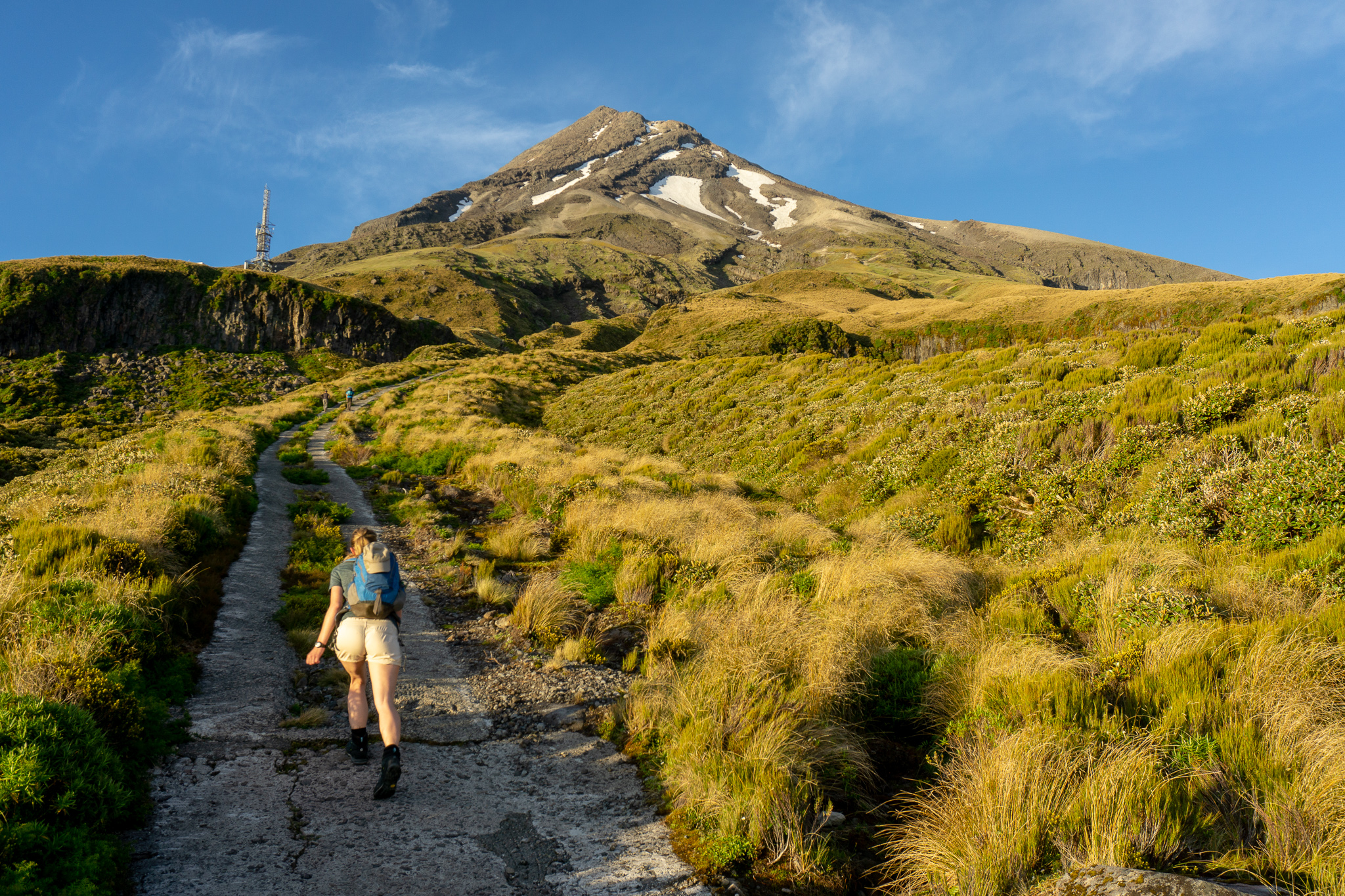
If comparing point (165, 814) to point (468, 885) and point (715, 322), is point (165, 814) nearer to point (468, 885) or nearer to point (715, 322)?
point (468, 885)

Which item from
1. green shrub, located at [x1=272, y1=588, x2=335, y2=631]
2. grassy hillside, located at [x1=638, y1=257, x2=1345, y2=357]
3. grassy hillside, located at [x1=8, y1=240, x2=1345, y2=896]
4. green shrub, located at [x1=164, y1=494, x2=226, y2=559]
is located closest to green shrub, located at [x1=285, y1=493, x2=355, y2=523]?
grassy hillside, located at [x1=8, y1=240, x2=1345, y2=896]

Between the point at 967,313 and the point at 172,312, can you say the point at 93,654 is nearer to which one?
the point at 967,313

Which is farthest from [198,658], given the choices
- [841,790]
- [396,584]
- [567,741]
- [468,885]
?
[841,790]

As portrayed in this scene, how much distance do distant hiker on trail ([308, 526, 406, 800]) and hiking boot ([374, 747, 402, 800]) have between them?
0.66 ft

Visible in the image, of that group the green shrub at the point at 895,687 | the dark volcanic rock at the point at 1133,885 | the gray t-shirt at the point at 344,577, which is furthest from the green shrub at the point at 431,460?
the dark volcanic rock at the point at 1133,885

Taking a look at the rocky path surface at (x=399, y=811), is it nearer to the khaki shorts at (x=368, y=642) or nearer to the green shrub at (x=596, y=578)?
the khaki shorts at (x=368, y=642)

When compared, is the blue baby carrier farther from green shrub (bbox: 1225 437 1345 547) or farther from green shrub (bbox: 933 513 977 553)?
green shrub (bbox: 1225 437 1345 547)

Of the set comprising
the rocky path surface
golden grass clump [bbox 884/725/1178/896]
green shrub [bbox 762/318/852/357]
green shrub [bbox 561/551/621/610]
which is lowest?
the rocky path surface

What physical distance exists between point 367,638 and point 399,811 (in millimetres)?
1343

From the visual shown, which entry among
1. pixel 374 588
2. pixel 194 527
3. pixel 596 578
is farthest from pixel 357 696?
pixel 194 527

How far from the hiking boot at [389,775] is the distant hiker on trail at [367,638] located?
7.9 inches

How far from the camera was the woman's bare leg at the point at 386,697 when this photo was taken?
4.73m

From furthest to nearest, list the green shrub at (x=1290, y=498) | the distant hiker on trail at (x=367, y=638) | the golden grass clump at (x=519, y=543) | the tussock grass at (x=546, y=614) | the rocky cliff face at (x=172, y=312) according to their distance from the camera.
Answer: the rocky cliff face at (x=172, y=312) < the golden grass clump at (x=519, y=543) < the tussock grass at (x=546, y=614) < the green shrub at (x=1290, y=498) < the distant hiker on trail at (x=367, y=638)

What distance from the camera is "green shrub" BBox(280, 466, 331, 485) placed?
16.6m
